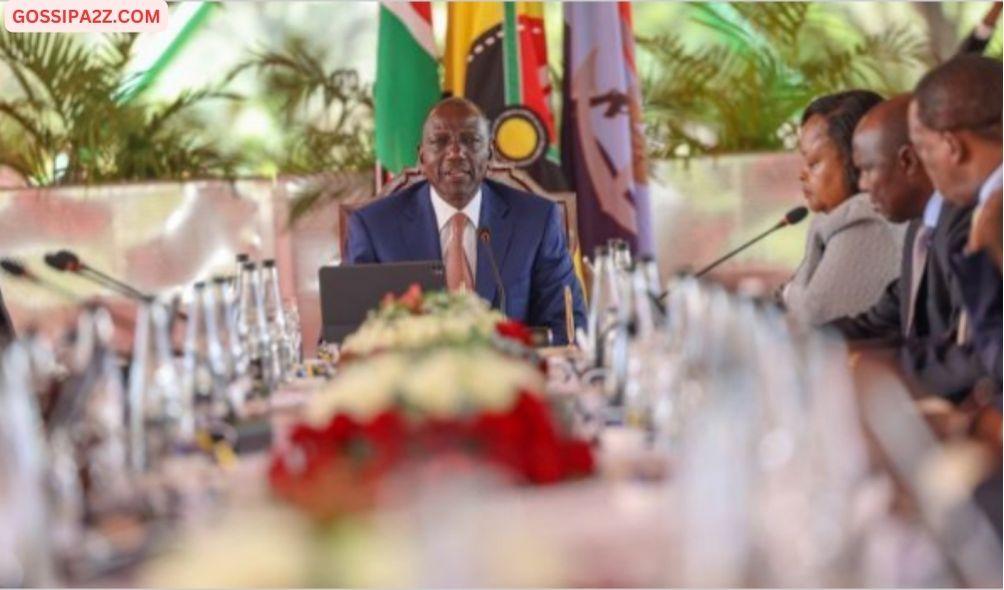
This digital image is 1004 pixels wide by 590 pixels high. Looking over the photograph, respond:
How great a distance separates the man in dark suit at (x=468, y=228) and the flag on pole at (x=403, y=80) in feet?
4.88

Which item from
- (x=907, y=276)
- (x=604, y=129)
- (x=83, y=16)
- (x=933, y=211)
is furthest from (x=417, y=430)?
(x=604, y=129)

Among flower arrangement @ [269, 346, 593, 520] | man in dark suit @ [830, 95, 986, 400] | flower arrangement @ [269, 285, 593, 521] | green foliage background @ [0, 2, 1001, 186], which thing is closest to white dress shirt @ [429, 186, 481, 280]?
man in dark suit @ [830, 95, 986, 400]

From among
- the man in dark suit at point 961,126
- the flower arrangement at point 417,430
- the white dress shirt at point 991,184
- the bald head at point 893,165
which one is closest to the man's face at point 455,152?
the bald head at point 893,165

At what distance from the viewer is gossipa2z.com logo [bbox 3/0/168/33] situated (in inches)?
247

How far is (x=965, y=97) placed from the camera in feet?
10.6

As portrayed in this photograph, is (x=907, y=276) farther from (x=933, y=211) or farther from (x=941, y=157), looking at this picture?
(x=941, y=157)

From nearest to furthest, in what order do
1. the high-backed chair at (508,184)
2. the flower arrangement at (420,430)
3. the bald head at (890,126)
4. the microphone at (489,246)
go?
the flower arrangement at (420,430)
the bald head at (890,126)
the microphone at (489,246)
the high-backed chair at (508,184)

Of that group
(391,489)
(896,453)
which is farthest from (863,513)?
(391,489)

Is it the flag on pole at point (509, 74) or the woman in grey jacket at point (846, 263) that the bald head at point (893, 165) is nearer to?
the woman in grey jacket at point (846, 263)

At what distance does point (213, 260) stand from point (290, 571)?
592cm

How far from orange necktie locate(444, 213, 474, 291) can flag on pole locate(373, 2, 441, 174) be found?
1.56m

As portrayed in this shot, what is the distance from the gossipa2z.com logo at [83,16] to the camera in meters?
6.28

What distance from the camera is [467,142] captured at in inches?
212

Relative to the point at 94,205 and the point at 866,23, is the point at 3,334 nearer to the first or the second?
the point at 94,205
